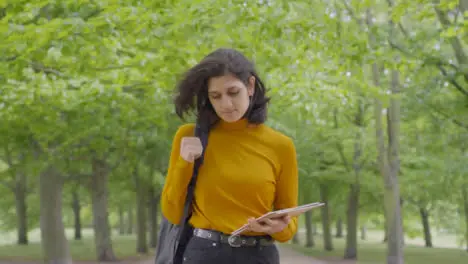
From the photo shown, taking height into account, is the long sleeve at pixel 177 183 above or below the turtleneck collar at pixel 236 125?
below

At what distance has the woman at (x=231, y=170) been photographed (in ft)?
9.03

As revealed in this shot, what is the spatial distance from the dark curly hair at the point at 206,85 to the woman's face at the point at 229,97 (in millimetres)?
29

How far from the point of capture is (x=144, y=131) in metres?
13.7

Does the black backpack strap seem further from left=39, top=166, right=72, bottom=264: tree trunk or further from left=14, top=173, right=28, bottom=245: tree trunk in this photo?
left=14, top=173, right=28, bottom=245: tree trunk

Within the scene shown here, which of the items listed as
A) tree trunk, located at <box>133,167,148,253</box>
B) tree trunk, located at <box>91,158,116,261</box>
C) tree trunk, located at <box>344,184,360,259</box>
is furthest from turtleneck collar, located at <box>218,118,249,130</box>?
tree trunk, located at <box>133,167,148,253</box>

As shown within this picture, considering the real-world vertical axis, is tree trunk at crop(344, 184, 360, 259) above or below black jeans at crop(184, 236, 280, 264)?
below

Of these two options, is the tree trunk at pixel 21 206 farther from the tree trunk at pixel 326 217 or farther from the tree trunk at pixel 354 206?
the tree trunk at pixel 354 206

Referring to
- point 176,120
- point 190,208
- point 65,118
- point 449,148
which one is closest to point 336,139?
point 449,148

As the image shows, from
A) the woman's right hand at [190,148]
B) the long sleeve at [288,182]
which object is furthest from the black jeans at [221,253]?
the woman's right hand at [190,148]

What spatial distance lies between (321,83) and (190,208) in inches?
320

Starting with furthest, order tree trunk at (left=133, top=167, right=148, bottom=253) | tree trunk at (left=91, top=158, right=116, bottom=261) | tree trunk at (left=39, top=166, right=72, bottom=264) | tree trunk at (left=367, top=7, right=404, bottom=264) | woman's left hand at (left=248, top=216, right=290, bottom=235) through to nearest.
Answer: tree trunk at (left=133, top=167, right=148, bottom=253) → tree trunk at (left=91, top=158, right=116, bottom=261) → tree trunk at (left=367, top=7, right=404, bottom=264) → tree trunk at (left=39, top=166, right=72, bottom=264) → woman's left hand at (left=248, top=216, right=290, bottom=235)

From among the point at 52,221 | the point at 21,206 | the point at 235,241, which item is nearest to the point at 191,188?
the point at 235,241

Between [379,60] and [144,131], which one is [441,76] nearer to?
[379,60]

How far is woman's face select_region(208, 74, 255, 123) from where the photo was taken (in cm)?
279
